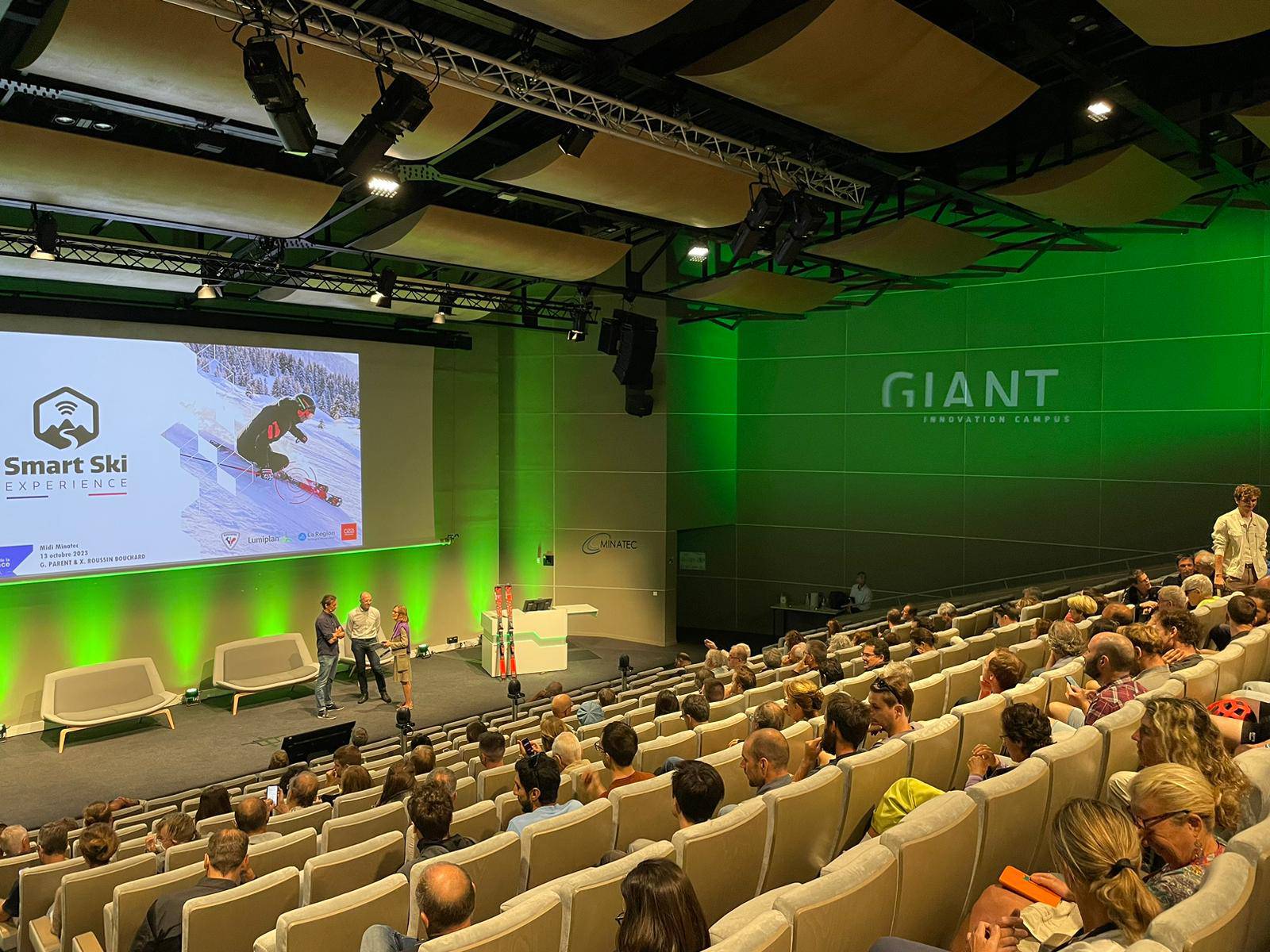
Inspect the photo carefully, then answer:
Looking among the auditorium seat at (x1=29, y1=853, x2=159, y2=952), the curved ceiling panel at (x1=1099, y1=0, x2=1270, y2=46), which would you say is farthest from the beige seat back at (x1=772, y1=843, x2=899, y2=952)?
the curved ceiling panel at (x1=1099, y1=0, x2=1270, y2=46)

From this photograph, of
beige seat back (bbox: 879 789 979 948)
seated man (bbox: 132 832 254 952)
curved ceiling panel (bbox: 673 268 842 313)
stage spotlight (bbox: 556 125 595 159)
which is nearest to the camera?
beige seat back (bbox: 879 789 979 948)

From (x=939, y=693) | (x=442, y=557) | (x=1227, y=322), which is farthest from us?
(x=442, y=557)

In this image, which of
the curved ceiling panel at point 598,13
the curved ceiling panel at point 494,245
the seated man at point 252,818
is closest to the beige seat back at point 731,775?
the seated man at point 252,818

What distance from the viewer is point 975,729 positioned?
4.39 metres

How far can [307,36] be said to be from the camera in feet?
17.2

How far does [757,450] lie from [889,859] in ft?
49.3

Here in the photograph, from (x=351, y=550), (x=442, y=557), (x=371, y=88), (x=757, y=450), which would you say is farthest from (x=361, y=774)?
(x=757, y=450)

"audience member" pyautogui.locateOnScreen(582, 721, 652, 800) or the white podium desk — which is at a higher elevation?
"audience member" pyautogui.locateOnScreen(582, 721, 652, 800)

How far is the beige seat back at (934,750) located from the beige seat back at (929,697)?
106cm

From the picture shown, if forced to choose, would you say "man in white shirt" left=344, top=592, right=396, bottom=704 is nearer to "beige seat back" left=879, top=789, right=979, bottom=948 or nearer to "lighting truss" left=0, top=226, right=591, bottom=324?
"lighting truss" left=0, top=226, right=591, bottom=324

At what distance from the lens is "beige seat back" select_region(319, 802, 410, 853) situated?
462 centimetres

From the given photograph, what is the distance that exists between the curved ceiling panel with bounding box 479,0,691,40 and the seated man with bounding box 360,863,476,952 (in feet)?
14.2

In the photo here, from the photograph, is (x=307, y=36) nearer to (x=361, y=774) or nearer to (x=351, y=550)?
(x=361, y=774)

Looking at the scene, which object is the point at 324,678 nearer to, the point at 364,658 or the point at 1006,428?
the point at 364,658
